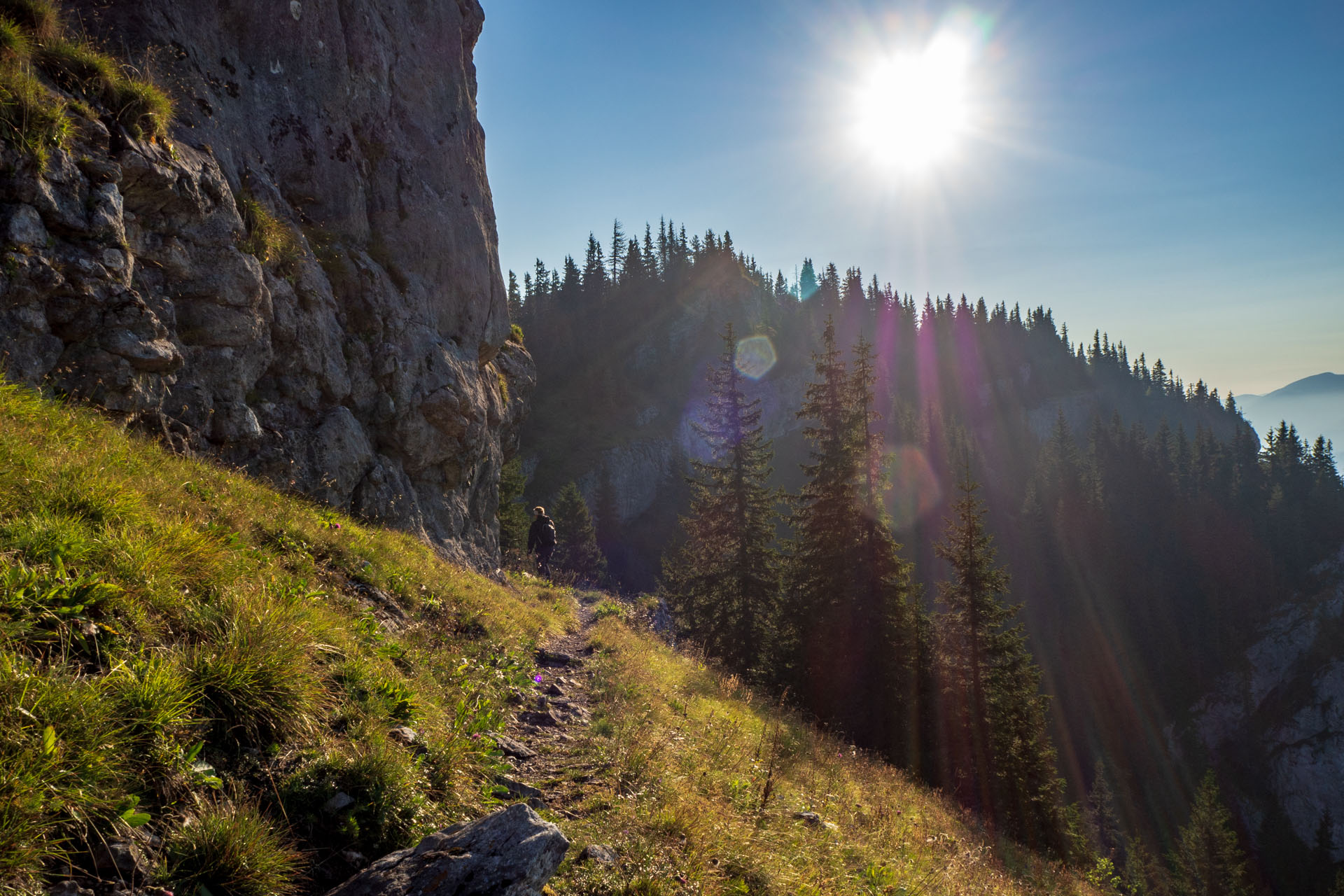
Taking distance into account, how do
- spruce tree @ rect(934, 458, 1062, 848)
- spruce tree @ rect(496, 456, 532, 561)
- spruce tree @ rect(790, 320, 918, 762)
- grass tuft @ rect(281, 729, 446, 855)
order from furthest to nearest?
spruce tree @ rect(496, 456, 532, 561)
spruce tree @ rect(790, 320, 918, 762)
spruce tree @ rect(934, 458, 1062, 848)
grass tuft @ rect(281, 729, 446, 855)

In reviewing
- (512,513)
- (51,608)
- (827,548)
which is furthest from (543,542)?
(51,608)

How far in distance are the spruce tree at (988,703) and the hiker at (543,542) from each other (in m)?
15.5

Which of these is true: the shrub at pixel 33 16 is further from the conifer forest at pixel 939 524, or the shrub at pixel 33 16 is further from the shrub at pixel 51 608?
the conifer forest at pixel 939 524

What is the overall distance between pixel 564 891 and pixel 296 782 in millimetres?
1681

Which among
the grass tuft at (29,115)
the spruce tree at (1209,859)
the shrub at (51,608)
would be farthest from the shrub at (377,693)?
the spruce tree at (1209,859)

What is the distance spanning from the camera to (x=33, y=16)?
8258mm

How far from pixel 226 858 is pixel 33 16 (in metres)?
12.2

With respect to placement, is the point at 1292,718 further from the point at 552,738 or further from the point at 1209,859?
the point at 552,738

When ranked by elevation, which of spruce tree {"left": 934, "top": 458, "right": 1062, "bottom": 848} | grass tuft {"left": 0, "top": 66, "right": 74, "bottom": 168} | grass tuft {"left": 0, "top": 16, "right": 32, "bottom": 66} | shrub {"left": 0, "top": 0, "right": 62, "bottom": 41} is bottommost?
spruce tree {"left": 934, "top": 458, "right": 1062, "bottom": 848}

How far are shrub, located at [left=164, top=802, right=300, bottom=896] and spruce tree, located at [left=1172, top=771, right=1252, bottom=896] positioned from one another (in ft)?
159

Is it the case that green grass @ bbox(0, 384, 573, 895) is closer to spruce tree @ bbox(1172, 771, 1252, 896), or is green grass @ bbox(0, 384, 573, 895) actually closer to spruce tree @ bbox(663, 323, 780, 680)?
spruce tree @ bbox(663, 323, 780, 680)

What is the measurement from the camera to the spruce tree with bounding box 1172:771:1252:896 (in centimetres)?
3372

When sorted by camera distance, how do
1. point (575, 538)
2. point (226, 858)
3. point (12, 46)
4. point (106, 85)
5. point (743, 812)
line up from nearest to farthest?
point (226, 858) → point (743, 812) → point (12, 46) → point (106, 85) → point (575, 538)

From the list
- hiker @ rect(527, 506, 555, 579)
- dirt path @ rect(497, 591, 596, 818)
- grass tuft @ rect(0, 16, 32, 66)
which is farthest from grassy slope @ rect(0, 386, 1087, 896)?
hiker @ rect(527, 506, 555, 579)
